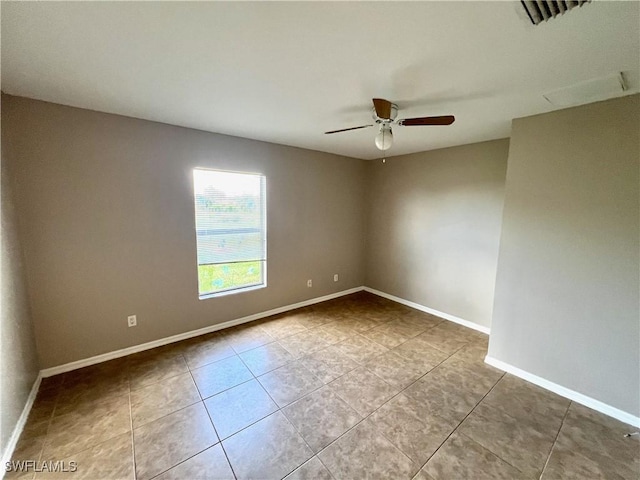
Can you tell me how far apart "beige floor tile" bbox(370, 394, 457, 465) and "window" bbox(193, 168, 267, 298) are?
7.48 ft

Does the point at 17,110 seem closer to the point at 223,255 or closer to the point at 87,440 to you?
the point at 223,255

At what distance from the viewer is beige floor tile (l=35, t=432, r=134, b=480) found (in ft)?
4.85

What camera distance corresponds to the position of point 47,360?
7.56 ft

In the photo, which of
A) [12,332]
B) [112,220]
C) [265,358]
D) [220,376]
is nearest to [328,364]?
[265,358]

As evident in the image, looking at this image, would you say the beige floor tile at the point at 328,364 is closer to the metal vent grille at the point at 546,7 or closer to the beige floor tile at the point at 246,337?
the beige floor tile at the point at 246,337

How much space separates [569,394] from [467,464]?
4.56 feet

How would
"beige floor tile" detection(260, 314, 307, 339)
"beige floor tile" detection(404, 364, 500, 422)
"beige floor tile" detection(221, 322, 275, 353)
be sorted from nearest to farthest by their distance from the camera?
"beige floor tile" detection(404, 364, 500, 422), "beige floor tile" detection(221, 322, 275, 353), "beige floor tile" detection(260, 314, 307, 339)

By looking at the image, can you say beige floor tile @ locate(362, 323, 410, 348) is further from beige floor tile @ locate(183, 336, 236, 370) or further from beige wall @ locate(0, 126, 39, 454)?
beige wall @ locate(0, 126, 39, 454)

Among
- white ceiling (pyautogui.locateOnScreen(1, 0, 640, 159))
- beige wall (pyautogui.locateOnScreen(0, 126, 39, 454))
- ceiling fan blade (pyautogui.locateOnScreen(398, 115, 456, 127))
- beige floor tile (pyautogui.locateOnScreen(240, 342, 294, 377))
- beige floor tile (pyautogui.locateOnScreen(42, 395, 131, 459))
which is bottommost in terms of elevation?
beige floor tile (pyautogui.locateOnScreen(42, 395, 131, 459))

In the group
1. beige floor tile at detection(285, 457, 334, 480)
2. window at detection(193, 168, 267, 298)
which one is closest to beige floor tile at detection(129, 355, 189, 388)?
window at detection(193, 168, 267, 298)

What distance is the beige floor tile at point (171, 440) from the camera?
5.12 feet

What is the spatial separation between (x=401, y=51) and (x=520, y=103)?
1.33 metres

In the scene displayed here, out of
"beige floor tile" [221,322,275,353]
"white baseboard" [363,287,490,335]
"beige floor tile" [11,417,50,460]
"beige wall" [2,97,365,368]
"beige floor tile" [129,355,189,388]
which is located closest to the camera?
"beige floor tile" [11,417,50,460]

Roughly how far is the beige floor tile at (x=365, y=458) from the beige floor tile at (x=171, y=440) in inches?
32.4
